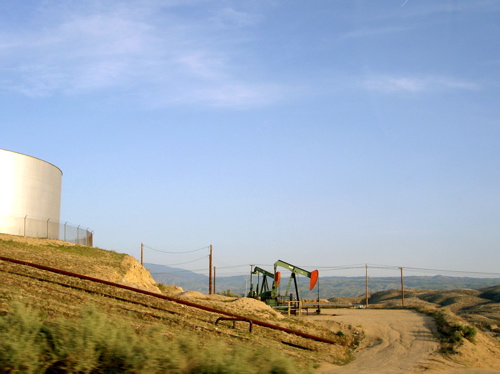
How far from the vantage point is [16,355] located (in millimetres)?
8578

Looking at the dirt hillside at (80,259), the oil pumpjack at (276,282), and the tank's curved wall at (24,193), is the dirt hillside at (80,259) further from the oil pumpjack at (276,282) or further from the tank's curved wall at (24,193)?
the oil pumpjack at (276,282)

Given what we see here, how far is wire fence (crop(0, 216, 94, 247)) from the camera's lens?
34750 millimetres

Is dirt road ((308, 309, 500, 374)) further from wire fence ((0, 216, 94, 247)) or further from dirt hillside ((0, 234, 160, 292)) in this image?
wire fence ((0, 216, 94, 247))

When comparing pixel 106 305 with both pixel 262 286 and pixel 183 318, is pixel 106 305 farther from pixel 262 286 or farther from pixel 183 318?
pixel 262 286

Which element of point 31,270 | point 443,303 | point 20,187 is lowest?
point 443,303

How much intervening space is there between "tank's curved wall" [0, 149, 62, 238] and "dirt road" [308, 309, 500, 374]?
22.2m

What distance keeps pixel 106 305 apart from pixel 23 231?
2042cm

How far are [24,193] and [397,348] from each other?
27583 mm

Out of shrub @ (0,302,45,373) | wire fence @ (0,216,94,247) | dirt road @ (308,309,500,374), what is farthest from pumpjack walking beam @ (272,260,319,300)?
shrub @ (0,302,45,373)

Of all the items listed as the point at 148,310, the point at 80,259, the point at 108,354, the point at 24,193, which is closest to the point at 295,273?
the point at 80,259

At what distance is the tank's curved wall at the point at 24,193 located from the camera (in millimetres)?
35156

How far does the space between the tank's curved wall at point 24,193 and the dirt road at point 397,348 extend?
2219 cm

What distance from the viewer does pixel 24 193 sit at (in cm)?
3681

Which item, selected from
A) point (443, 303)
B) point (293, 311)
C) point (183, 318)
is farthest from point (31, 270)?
point (443, 303)
